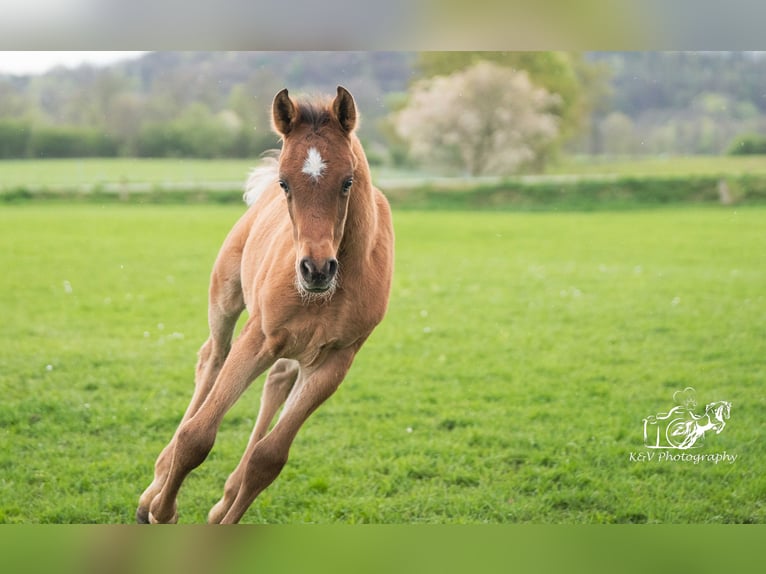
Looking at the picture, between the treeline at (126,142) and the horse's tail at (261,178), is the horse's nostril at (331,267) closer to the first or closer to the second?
the horse's tail at (261,178)

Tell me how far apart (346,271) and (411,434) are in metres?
1.61

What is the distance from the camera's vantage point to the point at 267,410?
132 inches

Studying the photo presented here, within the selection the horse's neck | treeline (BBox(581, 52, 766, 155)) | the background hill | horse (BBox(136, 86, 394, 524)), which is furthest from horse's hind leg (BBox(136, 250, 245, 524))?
treeline (BBox(581, 52, 766, 155))

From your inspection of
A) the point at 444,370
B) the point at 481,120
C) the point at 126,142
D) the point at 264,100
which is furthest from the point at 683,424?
the point at 126,142

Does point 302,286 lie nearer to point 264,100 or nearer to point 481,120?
point 264,100

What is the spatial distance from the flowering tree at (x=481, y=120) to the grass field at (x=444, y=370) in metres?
0.47

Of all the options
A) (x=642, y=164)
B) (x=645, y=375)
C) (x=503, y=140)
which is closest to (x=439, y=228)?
(x=503, y=140)

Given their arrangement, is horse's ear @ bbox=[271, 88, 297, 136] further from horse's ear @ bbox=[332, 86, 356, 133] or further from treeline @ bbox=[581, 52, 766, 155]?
treeline @ bbox=[581, 52, 766, 155]

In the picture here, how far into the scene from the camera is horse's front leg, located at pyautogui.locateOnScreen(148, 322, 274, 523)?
2.85 meters

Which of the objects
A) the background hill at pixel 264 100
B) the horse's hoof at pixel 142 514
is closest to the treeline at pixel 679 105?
the background hill at pixel 264 100

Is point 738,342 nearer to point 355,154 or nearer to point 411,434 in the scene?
point 411,434

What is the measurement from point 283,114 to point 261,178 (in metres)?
0.95

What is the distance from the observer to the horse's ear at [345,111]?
2.64m

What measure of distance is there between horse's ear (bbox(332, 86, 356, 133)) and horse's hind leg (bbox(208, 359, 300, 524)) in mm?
1042
